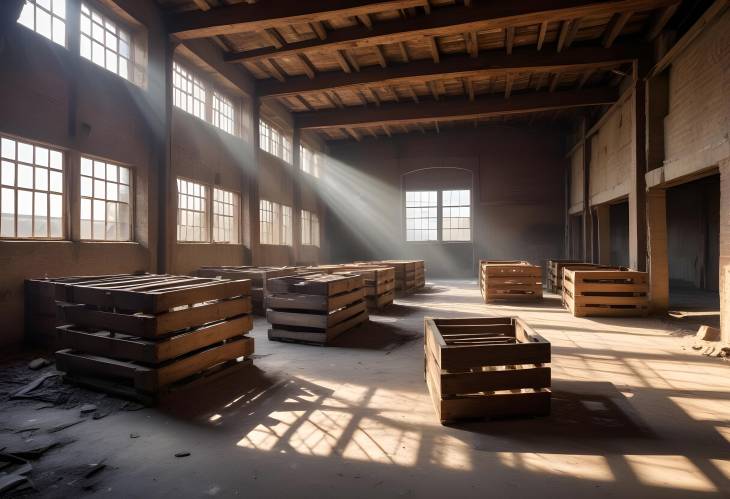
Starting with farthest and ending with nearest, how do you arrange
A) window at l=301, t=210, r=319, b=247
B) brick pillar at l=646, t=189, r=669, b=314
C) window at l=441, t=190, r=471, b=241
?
window at l=441, t=190, r=471, b=241, window at l=301, t=210, r=319, b=247, brick pillar at l=646, t=189, r=669, b=314

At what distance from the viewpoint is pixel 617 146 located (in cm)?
1176

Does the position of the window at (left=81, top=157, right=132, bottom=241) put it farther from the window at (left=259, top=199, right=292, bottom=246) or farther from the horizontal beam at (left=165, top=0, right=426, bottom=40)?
the window at (left=259, top=199, right=292, bottom=246)

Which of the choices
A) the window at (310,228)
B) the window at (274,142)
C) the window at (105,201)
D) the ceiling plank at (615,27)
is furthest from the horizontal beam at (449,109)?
the window at (105,201)

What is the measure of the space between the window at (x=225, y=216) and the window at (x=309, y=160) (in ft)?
20.4

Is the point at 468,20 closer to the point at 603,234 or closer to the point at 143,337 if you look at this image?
the point at 143,337

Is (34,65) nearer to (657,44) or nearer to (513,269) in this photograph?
(513,269)

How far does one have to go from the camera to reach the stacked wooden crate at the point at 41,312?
19.3ft

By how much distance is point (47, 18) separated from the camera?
661 centimetres

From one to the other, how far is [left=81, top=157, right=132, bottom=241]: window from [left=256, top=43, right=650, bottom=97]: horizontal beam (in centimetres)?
579

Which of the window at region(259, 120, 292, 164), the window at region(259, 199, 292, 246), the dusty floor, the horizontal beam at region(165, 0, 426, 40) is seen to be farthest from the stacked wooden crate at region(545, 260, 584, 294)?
the window at region(259, 120, 292, 164)

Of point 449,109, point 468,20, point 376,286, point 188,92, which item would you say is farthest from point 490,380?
point 449,109

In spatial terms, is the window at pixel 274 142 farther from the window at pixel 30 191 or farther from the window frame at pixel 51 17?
the window at pixel 30 191

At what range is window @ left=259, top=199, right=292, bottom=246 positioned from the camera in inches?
557

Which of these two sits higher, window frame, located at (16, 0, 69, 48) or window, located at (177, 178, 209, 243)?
window frame, located at (16, 0, 69, 48)
